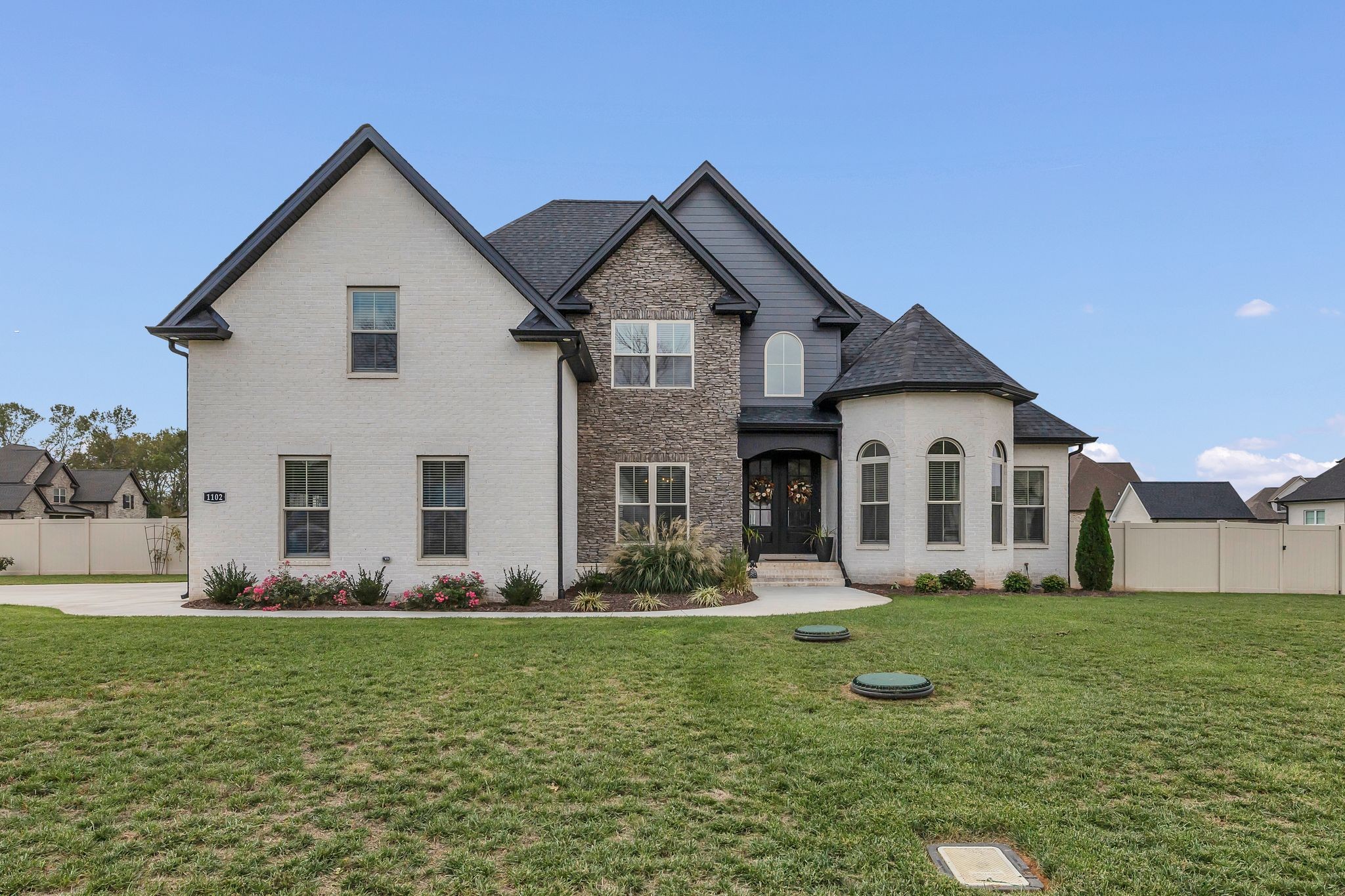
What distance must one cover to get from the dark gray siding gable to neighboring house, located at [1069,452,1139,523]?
112 ft

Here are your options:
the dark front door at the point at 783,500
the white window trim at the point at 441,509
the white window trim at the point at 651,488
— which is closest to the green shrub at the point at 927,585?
the dark front door at the point at 783,500

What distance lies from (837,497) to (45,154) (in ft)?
63.5

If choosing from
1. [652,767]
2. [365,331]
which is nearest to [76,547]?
[365,331]

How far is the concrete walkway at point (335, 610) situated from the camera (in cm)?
1197

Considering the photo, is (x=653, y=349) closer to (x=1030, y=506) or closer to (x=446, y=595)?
(x=446, y=595)

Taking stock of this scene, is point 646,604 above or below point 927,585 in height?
above

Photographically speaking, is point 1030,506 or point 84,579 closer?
point 1030,506

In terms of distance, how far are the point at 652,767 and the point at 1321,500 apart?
44173 mm

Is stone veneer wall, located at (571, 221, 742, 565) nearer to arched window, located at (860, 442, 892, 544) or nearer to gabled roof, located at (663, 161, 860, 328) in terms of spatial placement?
gabled roof, located at (663, 161, 860, 328)

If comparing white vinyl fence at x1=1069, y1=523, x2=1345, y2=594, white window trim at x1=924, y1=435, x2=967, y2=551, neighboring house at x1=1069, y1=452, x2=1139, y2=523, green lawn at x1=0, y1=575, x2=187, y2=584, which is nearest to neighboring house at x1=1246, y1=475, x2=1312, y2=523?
neighboring house at x1=1069, y1=452, x2=1139, y2=523

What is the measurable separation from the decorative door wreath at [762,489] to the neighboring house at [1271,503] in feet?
146

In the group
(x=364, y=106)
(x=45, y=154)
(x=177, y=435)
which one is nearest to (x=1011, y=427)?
(x=364, y=106)

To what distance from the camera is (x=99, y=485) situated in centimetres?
5075

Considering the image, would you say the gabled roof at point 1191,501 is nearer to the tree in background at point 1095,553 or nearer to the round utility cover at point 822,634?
the tree in background at point 1095,553
